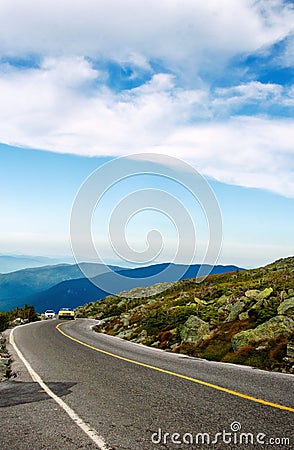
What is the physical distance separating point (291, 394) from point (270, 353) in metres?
5.75

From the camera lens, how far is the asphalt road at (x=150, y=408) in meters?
5.80

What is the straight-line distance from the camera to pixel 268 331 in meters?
16.1

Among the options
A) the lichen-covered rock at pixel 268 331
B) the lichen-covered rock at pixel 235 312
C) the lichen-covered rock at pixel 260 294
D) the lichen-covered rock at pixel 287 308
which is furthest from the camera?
the lichen-covered rock at pixel 260 294

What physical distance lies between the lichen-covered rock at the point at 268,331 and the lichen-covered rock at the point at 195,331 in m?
3.52

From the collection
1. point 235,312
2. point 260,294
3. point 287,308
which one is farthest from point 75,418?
point 260,294

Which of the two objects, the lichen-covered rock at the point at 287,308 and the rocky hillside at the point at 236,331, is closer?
the rocky hillside at the point at 236,331

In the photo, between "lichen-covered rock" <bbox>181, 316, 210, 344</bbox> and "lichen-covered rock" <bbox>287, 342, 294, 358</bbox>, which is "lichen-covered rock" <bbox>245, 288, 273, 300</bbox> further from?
"lichen-covered rock" <bbox>287, 342, 294, 358</bbox>

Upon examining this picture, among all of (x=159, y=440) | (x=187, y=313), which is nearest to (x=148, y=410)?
(x=159, y=440)

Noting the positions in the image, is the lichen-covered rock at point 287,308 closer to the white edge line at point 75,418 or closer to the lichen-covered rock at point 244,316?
the lichen-covered rock at point 244,316

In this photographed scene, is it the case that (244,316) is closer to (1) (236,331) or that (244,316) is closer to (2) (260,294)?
(1) (236,331)

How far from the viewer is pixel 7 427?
665 cm

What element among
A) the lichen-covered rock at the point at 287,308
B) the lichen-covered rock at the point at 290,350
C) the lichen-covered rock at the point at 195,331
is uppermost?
the lichen-covered rock at the point at 287,308

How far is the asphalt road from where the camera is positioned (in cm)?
580

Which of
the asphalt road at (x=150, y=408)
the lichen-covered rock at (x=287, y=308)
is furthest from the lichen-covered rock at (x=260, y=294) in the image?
the asphalt road at (x=150, y=408)
